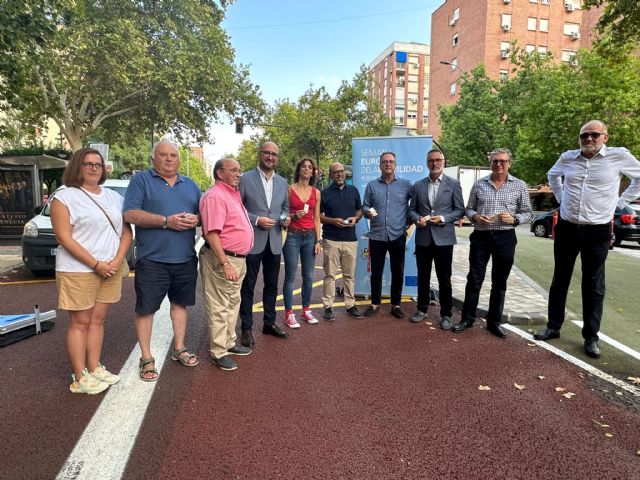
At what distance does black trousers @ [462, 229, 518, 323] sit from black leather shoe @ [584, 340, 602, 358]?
0.89m

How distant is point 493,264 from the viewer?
4898mm

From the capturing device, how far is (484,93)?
30.1 meters

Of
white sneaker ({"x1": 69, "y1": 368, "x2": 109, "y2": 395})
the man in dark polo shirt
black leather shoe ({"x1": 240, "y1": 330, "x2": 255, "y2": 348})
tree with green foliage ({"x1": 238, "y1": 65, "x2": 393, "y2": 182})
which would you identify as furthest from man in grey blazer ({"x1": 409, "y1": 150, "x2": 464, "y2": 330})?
tree with green foliage ({"x1": 238, "y1": 65, "x2": 393, "y2": 182})

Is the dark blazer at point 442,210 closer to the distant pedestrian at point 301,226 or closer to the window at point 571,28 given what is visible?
the distant pedestrian at point 301,226

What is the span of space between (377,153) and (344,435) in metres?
4.60

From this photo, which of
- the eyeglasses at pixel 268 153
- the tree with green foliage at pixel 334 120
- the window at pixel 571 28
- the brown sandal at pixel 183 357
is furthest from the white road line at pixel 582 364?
the window at pixel 571 28

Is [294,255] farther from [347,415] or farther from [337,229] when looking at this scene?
[347,415]

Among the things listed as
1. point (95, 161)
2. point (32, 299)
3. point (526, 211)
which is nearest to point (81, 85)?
point (32, 299)

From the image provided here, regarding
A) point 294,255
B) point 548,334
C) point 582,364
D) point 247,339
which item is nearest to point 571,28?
point 548,334

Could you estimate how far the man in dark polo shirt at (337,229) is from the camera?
544 centimetres

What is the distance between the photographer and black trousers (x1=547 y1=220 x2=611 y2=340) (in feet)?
14.0

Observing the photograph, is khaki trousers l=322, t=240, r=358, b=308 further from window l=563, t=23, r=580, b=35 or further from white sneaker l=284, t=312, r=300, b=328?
window l=563, t=23, r=580, b=35

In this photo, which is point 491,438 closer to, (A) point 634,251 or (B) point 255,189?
Result: (B) point 255,189

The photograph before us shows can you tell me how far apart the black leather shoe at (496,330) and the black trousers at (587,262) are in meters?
0.69
